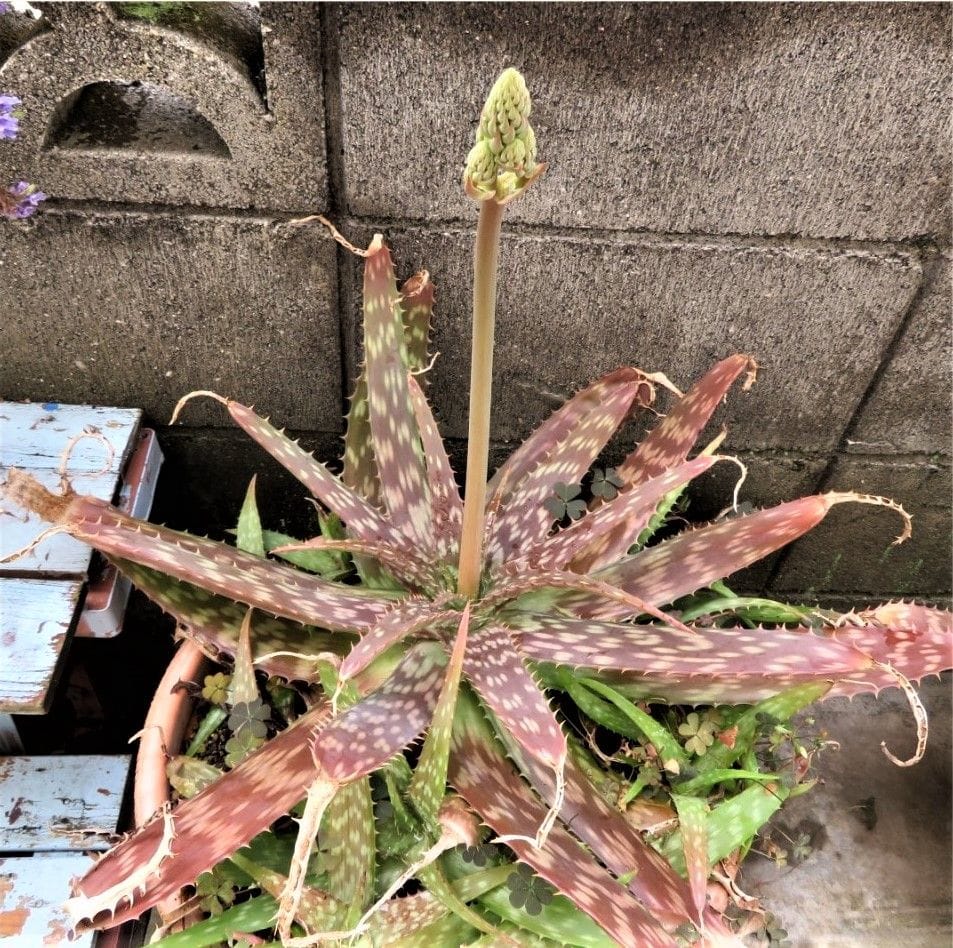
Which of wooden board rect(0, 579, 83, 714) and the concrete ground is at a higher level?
wooden board rect(0, 579, 83, 714)

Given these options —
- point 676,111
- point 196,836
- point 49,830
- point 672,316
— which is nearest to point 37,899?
point 49,830

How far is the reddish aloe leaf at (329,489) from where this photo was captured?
106 centimetres

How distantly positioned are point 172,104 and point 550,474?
74 cm

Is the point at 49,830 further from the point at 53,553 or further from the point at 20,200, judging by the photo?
the point at 20,200

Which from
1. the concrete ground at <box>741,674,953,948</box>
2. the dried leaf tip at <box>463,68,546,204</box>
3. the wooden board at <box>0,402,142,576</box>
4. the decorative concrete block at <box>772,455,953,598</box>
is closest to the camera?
the dried leaf tip at <box>463,68,546,204</box>

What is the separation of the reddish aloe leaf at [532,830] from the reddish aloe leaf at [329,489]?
0.23 m

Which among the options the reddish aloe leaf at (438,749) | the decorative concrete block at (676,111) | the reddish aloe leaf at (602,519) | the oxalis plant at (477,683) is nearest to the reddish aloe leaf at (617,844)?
the oxalis plant at (477,683)

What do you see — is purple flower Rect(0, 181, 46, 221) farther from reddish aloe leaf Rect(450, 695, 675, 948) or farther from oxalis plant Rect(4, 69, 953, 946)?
reddish aloe leaf Rect(450, 695, 675, 948)

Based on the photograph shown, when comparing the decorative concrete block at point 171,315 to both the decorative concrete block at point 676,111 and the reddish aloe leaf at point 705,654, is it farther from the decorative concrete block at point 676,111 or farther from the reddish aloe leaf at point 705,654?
the reddish aloe leaf at point 705,654

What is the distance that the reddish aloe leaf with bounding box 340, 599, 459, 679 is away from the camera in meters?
0.82

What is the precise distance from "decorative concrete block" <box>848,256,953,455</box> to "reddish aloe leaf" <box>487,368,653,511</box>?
44 centimetres

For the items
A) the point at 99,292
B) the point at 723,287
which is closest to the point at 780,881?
the point at 723,287

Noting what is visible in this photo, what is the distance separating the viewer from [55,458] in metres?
1.26

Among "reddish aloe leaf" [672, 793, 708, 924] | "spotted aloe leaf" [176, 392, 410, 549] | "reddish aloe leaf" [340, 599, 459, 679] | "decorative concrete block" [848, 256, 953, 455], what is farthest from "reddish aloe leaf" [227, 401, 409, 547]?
"decorative concrete block" [848, 256, 953, 455]
